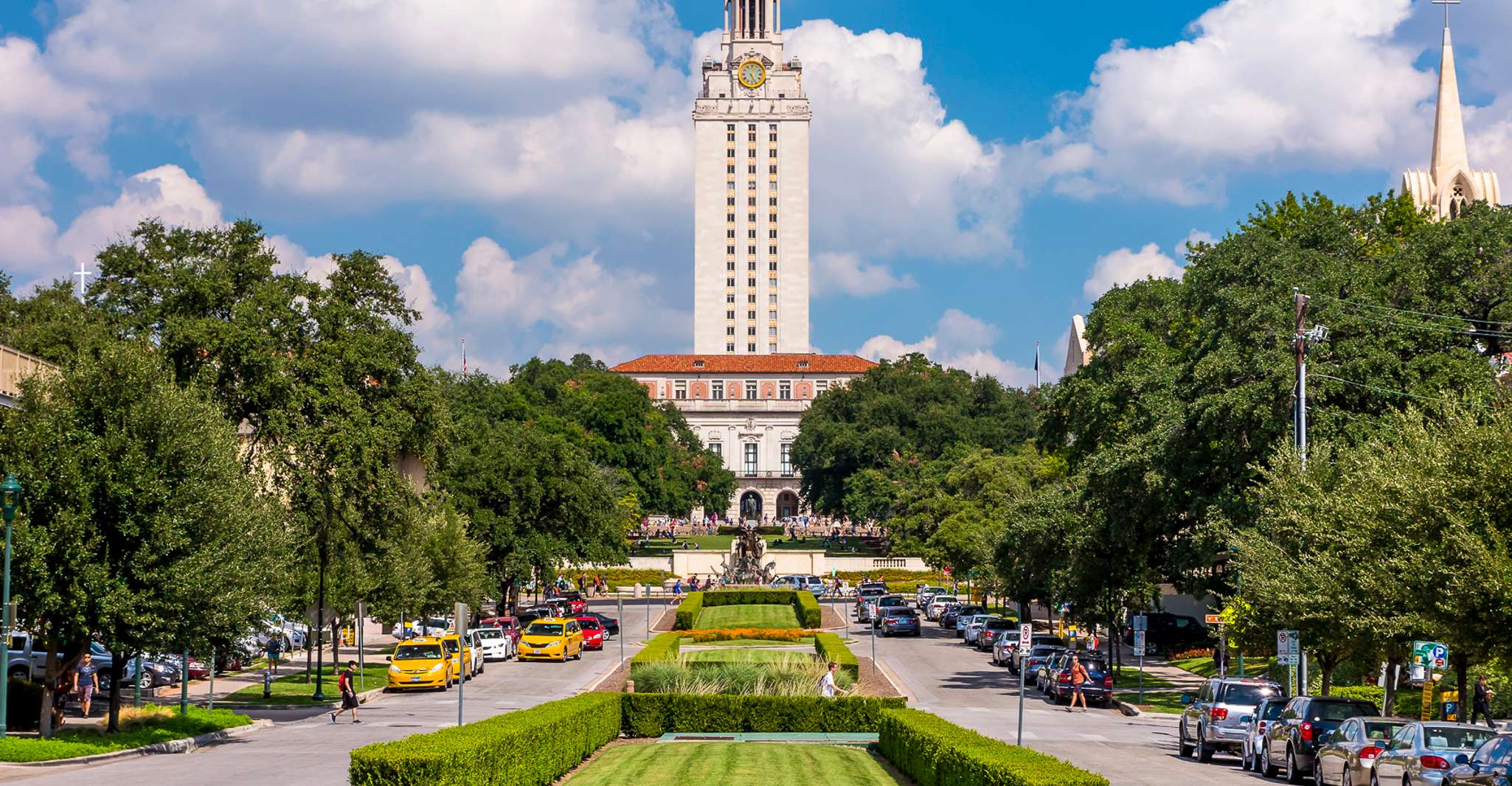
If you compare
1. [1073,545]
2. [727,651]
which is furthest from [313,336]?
[1073,545]

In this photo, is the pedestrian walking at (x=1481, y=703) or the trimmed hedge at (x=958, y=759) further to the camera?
the pedestrian walking at (x=1481, y=703)

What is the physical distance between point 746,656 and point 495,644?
11.3m

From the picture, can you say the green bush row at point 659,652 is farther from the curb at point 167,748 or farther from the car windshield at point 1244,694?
the car windshield at point 1244,694

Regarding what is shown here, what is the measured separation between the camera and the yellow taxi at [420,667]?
44.6 meters

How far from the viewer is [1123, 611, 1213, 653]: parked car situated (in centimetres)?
5959

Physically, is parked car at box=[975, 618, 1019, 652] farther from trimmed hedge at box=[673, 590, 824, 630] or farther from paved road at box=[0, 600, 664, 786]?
paved road at box=[0, 600, 664, 786]

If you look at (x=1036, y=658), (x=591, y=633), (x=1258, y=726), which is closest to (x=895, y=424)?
(x=591, y=633)

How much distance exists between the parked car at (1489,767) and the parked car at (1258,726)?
25.6 ft

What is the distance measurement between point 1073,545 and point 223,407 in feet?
84.2

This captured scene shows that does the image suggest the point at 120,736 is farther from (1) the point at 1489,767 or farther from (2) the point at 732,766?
(1) the point at 1489,767

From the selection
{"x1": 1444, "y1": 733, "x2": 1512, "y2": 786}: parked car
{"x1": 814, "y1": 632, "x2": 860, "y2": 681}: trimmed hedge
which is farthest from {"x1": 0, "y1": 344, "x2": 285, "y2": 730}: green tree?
{"x1": 1444, "y1": 733, "x2": 1512, "y2": 786}: parked car

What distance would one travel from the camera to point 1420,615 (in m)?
24.2

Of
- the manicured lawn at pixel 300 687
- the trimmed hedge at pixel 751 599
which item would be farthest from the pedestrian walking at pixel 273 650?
the trimmed hedge at pixel 751 599

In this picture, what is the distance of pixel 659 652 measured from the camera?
4694 centimetres
